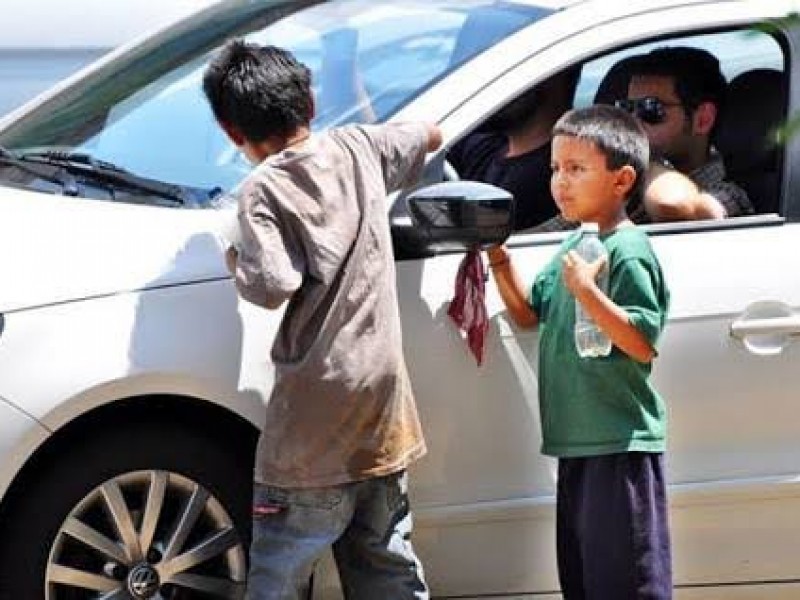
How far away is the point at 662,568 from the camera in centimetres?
383

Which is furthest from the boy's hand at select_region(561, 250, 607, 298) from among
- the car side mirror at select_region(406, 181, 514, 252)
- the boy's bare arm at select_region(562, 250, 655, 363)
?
the car side mirror at select_region(406, 181, 514, 252)

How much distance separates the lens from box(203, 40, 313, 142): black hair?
3480 millimetres

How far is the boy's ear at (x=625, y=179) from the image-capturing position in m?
3.76

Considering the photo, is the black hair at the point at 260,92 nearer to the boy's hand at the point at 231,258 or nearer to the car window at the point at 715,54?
the boy's hand at the point at 231,258

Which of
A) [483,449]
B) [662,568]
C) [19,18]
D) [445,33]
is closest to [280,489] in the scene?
[483,449]

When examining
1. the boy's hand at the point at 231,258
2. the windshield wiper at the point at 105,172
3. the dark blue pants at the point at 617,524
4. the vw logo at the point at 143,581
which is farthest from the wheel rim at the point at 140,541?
the dark blue pants at the point at 617,524

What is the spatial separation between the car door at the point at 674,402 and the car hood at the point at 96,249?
17.8 inches

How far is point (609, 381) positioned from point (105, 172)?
1.25 meters

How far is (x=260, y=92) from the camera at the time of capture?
347cm

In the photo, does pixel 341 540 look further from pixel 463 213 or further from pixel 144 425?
pixel 463 213

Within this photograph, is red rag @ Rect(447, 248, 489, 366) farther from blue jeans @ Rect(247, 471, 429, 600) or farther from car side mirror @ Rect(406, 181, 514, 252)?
blue jeans @ Rect(247, 471, 429, 600)

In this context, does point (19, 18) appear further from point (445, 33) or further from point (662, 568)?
point (662, 568)

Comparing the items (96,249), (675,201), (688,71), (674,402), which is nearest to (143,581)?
(96,249)

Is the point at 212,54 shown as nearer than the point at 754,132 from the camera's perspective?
No
